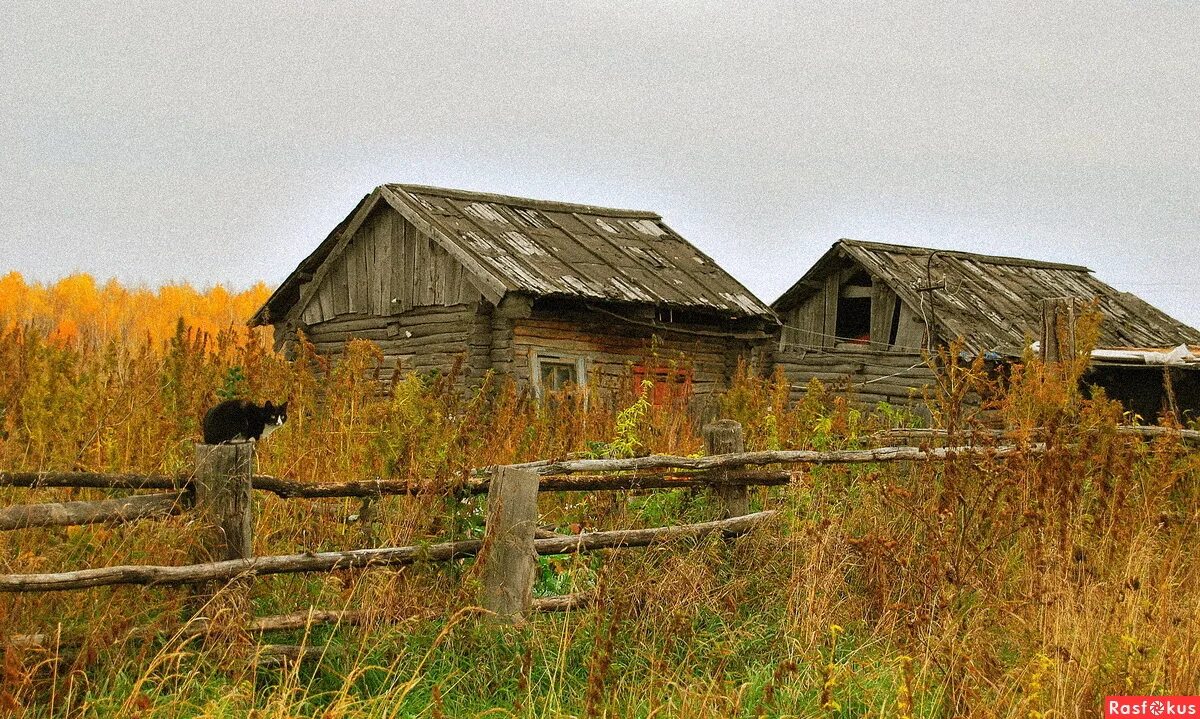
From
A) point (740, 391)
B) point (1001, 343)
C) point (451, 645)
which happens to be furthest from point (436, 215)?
point (451, 645)

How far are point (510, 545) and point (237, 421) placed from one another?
4.65 feet

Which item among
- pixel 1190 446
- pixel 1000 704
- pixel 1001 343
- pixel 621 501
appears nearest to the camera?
pixel 1000 704

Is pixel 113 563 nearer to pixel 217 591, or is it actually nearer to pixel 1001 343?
pixel 217 591

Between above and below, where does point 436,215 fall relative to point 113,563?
above

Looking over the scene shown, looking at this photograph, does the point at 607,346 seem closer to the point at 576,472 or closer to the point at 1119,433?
the point at 1119,433

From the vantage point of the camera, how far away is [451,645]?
5.10 metres

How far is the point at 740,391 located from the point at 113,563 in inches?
223

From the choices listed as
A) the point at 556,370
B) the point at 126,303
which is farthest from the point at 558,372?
the point at 126,303

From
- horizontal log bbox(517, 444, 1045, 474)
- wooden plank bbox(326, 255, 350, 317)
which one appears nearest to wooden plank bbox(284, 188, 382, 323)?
wooden plank bbox(326, 255, 350, 317)

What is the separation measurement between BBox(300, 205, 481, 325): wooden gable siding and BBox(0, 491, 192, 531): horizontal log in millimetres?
11282

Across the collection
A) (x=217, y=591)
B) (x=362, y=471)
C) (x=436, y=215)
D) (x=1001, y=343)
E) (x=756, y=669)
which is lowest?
(x=756, y=669)

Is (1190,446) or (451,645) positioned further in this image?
(1190,446)

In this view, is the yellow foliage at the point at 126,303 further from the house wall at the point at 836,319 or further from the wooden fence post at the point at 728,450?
the wooden fence post at the point at 728,450

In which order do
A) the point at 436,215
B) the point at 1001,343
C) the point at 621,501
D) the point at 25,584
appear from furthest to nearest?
the point at 1001,343, the point at 436,215, the point at 621,501, the point at 25,584
